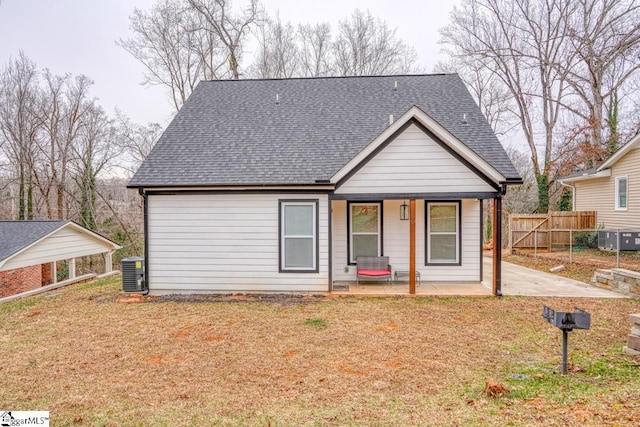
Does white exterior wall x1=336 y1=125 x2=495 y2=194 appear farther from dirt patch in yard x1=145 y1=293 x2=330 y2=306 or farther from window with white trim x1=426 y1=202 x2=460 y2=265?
dirt patch in yard x1=145 y1=293 x2=330 y2=306

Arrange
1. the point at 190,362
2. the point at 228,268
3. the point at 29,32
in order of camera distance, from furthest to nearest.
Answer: the point at 29,32, the point at 228,268, the point at 190,362

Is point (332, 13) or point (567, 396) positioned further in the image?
point (332, 13)

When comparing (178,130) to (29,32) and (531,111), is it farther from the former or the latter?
(531,111)

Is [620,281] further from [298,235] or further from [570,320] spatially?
[298,235]

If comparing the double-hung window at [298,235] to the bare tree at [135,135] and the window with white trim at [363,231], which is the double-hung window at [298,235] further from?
the bare tree at [135,135]

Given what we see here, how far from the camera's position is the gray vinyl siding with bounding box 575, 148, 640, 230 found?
563 inches

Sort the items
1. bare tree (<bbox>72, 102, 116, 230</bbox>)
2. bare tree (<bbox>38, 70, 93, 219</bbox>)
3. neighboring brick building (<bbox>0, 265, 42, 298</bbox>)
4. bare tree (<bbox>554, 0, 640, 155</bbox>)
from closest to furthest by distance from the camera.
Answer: neighboring brick building (<bbox>0, 265, 42, 298</bbox>) < bare tree (<bbox>554, 0, 640, 155</bbox>) < bare tree (<bbox>38, 70, 93, 219</bbox>) < bare tree (<bbox>72, 102, 116, 230</bbox>)

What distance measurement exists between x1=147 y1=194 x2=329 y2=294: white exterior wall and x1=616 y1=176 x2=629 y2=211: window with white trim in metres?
14.5

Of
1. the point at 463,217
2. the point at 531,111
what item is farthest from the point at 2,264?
the point at 531,111

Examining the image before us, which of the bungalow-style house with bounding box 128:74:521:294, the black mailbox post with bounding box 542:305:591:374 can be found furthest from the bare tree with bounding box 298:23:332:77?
the black mailbox post with bounding box 542:305:591:374

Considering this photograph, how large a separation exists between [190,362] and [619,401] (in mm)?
4947

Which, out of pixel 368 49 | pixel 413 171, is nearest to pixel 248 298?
pixel 413 171

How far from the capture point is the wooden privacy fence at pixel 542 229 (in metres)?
16.2

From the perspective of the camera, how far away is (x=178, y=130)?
10555 millimetres
